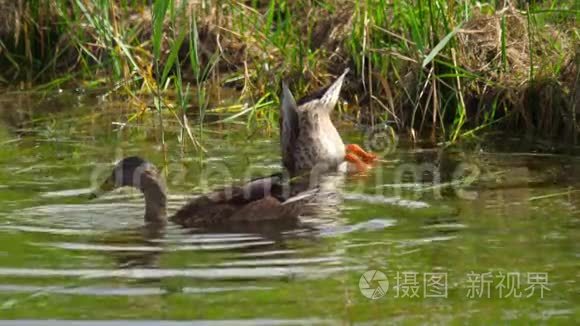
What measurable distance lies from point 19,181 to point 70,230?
4.09ft

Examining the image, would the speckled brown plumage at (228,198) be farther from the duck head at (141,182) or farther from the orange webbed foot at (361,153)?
the orange webbed foot at (361,153)

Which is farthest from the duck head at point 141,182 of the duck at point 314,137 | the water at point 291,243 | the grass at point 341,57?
the duck at point 314,137

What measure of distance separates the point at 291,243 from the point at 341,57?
395 centimetres

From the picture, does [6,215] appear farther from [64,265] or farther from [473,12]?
[473,12]

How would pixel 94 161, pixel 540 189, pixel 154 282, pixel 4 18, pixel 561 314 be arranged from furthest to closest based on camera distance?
pixel 4 18, pixel 94 161, pixel 540 189, pixel 154 282, pixel 561 314

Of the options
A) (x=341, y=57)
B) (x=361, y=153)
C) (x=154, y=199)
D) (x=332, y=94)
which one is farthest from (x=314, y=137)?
(x=154, y=199)

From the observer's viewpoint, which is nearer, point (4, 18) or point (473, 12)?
point (473, 12)

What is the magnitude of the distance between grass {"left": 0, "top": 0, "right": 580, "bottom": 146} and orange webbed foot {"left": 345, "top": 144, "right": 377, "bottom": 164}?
13.7 inches

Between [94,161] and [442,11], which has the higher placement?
[442,11]

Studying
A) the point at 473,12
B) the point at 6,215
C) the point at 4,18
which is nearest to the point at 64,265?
the point at 6,215

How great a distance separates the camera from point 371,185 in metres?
8.30

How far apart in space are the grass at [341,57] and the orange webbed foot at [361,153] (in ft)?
1.14

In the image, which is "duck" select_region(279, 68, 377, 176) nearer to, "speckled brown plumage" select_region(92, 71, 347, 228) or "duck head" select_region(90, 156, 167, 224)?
"speckled brown plumage" select_region(92, 71, 347, 228)

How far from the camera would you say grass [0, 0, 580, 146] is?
9.14 m
